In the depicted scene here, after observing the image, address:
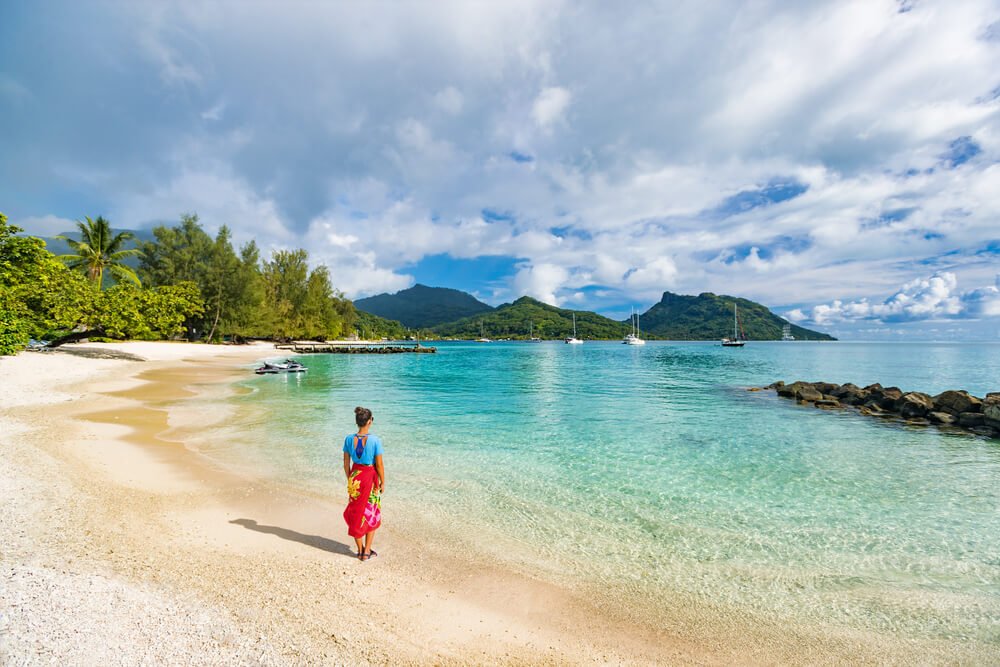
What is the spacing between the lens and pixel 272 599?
212 inches

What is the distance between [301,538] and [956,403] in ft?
104

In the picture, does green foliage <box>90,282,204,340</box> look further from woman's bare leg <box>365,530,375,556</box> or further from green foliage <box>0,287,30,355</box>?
woman's bare leg <box>365,530,375,556</box>

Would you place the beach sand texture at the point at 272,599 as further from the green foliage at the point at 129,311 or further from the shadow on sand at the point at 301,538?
the green foliage at the point at 129,311

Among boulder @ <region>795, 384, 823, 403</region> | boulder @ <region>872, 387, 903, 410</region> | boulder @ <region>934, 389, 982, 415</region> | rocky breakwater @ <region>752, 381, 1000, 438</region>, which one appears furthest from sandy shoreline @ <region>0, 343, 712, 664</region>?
boulder @ <region>795, 384, 823, 403</region>

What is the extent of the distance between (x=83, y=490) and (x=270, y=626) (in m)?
7.32

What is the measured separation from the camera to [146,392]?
985 inches

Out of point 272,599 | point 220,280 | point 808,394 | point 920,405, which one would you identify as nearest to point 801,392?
point 808,394

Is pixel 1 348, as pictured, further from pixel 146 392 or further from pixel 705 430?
pixel 705 430

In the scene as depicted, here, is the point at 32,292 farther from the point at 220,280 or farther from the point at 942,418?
the point at 942,418

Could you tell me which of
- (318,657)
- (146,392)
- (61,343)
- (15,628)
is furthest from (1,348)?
(318,657)

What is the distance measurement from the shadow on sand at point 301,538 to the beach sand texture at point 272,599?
0.04 metres

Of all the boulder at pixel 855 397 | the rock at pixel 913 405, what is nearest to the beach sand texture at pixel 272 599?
the rock at pixel 913 405

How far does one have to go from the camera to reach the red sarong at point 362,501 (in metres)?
6.34

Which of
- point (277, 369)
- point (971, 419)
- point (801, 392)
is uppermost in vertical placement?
point (277, 369)
